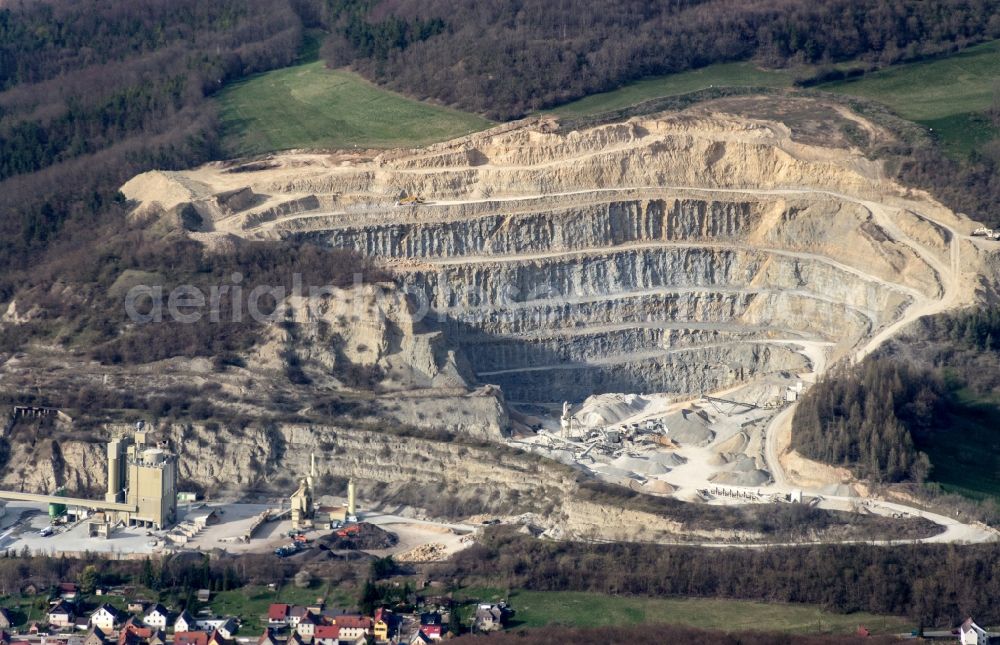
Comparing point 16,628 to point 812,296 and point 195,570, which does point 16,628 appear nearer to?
point 195,570

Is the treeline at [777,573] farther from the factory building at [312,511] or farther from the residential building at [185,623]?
the residential building at [185,623]

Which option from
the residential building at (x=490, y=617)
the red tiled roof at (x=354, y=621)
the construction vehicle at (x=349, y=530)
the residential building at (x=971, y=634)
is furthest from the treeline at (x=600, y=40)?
the residential building at (x=971, y=634)

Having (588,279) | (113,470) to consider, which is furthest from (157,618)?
(588,279)

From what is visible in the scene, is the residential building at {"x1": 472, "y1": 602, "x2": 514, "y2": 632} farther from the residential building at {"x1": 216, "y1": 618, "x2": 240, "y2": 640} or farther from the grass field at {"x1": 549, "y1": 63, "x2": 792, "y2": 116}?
A: the grass field at {"x1": 549, "y1": 63, "x2": 792, "y2": 116}

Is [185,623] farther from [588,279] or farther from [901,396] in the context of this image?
[588,279]

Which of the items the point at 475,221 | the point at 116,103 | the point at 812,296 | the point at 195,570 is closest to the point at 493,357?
the point at 475,221

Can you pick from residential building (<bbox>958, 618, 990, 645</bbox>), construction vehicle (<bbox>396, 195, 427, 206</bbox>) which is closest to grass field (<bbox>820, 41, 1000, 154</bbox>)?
construction vehicle (<bbox>396, 195, 427, 206</bbox>)
